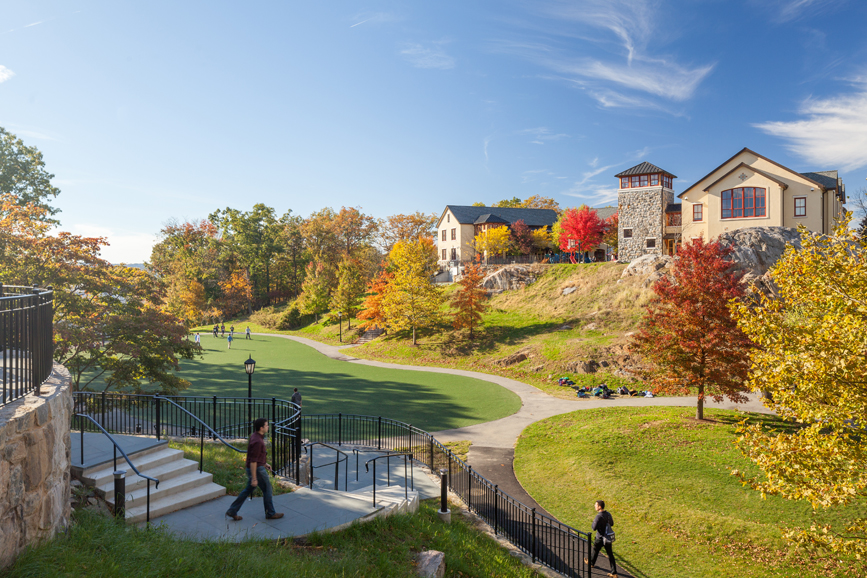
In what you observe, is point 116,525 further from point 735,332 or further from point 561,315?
point 561,315

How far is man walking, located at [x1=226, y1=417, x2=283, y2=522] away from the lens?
266 inches

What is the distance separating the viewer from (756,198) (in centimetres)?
3594

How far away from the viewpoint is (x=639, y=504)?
12.2 meters

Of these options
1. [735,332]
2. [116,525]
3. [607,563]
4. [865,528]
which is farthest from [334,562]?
[735,332]

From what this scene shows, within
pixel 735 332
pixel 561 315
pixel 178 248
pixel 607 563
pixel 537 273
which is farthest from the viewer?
pixel 178 248

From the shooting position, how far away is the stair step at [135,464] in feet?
23.1

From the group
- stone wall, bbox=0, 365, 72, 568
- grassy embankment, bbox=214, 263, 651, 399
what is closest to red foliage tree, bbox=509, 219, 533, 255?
grassy embankment, bbox=214, 263, 651, 399

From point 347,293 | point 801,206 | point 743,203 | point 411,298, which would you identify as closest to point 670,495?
point 411,298

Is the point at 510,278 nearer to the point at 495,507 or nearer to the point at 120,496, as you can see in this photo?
the point at 495,507

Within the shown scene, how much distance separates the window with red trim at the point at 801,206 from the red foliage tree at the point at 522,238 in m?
27.9

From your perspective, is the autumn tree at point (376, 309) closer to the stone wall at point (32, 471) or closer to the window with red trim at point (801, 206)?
the window with red trim at point (801, 206)

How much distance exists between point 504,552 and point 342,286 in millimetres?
42162

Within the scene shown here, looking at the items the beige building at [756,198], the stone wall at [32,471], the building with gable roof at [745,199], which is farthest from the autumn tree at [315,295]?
the stone wall at [32,471]

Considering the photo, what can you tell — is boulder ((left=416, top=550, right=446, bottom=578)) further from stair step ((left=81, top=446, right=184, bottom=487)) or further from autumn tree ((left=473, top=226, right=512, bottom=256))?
autumn tree ((left=473, top=226, right=512, bottom=256))
